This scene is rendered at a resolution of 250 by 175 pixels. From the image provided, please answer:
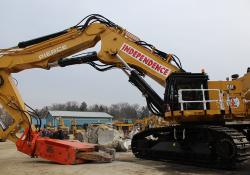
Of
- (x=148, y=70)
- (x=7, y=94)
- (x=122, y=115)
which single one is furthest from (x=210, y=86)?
(x=122, y=115)

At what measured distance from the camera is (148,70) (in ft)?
39.9

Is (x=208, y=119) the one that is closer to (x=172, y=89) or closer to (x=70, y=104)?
(x=172, y=89)

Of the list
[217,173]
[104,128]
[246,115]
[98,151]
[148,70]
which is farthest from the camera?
[104,128]

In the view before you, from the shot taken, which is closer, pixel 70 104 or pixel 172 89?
pixel 172 89

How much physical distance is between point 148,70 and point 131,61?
73 centimetres

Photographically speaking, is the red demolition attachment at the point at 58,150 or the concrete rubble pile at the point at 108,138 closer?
the red demolition attachment at the point at 58,150

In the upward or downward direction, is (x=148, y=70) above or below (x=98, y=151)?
above

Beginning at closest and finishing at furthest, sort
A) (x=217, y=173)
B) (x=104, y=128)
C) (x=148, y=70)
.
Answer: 1. (x=217, y=173)
2. (x=148, y=70)
3. (x=104, y=128)

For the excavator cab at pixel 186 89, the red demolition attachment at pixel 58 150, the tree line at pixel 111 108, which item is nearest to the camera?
the excavator cab at pixel 186 89

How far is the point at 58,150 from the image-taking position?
Answer: 486 inches

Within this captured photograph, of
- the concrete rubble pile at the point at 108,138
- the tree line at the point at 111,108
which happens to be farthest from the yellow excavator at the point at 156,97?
the tree line at the point at 111,108

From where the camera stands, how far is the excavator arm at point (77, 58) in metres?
12.3

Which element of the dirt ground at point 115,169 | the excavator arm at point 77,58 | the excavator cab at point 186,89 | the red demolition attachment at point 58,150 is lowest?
the dirt ground at point 115,169

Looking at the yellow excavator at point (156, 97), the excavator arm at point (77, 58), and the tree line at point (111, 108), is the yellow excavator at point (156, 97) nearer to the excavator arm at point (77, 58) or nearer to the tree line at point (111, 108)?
the excavator arm at point (77, 58)
